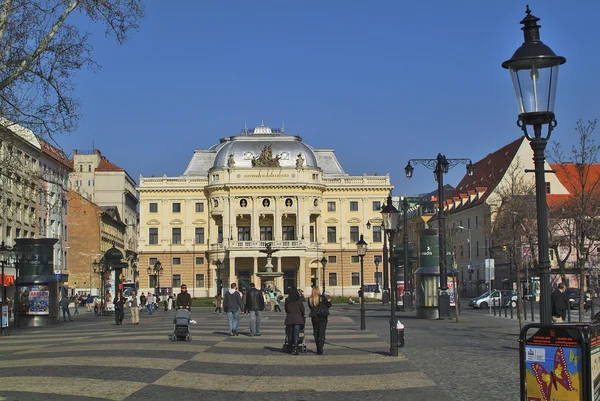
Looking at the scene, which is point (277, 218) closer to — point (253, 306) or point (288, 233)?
point (288, 233)

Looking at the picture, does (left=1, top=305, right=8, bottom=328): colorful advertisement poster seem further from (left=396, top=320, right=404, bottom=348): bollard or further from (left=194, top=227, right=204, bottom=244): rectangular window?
(left=194, top=227, right=204, bottom=244): rectangular window

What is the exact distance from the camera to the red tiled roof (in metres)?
90.4

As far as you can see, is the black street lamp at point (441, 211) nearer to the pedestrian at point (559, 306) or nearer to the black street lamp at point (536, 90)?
the pedestrian at point (559, 306)

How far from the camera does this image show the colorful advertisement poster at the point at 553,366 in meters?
7.87

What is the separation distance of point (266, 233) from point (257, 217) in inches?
163

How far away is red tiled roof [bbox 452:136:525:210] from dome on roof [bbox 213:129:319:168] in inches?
805

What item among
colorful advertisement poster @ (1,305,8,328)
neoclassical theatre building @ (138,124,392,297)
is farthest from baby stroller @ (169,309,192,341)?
neoclassical theatre building @ (138,124,392,297)

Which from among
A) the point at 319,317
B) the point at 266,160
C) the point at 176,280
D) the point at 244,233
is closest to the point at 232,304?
the point at 319,317

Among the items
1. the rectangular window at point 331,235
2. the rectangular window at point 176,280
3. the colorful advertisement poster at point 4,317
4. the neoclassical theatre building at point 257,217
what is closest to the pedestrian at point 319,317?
the colorful advertisement poster at point 4,317

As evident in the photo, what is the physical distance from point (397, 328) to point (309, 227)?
8890cm

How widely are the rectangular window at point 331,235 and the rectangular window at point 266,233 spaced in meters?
7.77

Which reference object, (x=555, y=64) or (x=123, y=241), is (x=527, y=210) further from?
(x=123, y=241)

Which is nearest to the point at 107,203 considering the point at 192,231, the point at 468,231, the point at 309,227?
the point at 192,231

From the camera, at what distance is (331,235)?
11156cm
